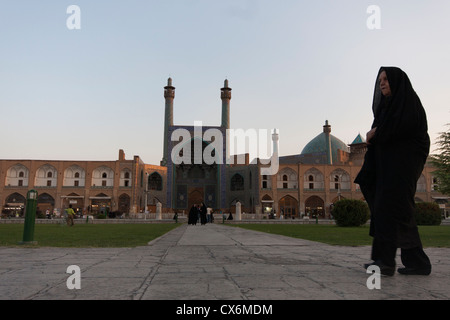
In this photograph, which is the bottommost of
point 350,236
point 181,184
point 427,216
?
point 350,236

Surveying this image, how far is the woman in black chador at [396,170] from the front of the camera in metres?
2.65

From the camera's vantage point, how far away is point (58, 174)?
39.1 meters

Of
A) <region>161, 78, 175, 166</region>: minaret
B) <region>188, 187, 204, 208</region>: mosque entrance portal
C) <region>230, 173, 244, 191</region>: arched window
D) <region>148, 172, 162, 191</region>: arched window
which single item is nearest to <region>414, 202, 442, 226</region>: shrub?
<region>230, 173, 244, 191</region>: arched window

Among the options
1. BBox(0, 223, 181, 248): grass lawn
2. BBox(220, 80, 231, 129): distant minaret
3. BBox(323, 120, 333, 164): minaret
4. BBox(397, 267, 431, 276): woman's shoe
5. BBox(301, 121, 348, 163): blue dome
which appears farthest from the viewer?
BBox(301, 121, 348, 163): blue dome

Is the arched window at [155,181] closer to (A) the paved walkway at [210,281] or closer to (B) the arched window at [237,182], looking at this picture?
(B) the arched window at [237,182]

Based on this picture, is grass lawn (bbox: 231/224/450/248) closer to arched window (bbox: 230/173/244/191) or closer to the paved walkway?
the paved walkway

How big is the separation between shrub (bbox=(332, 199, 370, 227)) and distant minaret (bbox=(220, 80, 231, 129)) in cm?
2634

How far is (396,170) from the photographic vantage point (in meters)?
2.80

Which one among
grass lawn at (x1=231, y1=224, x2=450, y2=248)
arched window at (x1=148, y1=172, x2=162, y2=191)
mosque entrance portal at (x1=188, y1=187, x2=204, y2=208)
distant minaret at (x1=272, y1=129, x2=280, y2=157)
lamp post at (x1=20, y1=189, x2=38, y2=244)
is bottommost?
grass lawn at (x1=231, y1=224, x2=450, y2=248)

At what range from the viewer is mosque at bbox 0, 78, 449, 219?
1524 inches

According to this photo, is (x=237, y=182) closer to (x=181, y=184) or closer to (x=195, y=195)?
(x=195, y=195)

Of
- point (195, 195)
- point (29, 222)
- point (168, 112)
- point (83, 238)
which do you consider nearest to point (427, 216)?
point (83, 238)

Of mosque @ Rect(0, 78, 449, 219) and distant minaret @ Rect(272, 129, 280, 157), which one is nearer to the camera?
A: mosque @ Rect(0, 78, 449, 219)

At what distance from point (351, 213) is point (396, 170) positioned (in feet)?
43.2
